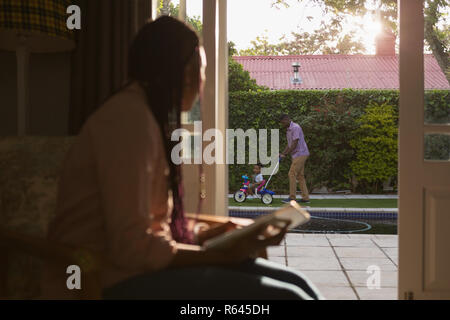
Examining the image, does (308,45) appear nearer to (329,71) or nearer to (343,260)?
(329,71)

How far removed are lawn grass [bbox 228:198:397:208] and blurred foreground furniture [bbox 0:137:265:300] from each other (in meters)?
6.65

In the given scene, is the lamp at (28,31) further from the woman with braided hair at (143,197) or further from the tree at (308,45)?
the tree at (308,45)

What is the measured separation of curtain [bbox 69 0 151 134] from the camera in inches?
94.8

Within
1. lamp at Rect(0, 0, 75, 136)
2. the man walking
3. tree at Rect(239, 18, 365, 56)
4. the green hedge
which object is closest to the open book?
lamp at Rect(0, 0, 75, 136)

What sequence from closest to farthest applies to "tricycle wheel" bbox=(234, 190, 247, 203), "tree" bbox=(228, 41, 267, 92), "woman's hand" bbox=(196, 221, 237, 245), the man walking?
"woman's hand" bbox=(196, 221, 237, 245) < the man walking < "tricycle wheel" bbox=(234, 190, 247, 203) < "tree" bbox=(228, 41, 267, 92)

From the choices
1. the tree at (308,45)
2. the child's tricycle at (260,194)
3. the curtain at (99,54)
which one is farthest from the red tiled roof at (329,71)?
the curtain at (99,54)

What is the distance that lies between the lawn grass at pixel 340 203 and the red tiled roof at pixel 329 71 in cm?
532

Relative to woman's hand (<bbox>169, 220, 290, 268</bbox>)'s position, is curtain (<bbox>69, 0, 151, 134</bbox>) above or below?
above

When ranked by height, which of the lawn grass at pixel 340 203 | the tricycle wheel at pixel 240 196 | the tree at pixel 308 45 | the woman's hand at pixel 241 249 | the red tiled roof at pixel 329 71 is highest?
the tree at pixel 308 45

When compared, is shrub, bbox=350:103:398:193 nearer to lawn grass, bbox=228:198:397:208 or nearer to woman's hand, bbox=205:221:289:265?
lawn grass, bbox=228:198:397:208

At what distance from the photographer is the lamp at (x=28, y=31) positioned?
200 cm

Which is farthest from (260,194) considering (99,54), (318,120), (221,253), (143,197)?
(143,197)

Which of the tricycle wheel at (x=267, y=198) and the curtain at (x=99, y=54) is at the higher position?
the curtain at (x=99, y=54)

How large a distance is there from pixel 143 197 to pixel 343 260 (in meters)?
3.59
